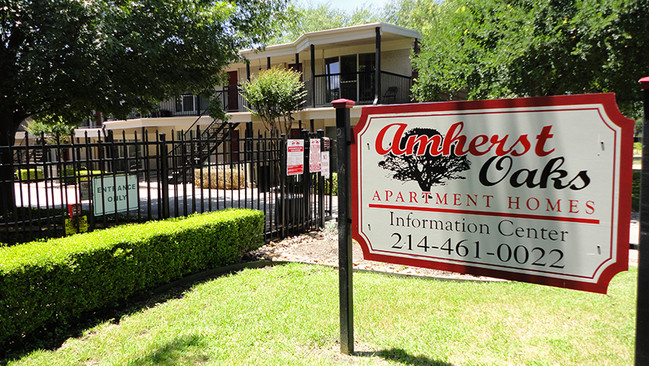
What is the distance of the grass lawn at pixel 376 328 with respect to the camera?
10.3 feet

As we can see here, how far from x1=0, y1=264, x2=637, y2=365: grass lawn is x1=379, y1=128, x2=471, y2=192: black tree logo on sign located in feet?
4.42

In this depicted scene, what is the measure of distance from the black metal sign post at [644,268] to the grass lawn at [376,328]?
0.94 meters

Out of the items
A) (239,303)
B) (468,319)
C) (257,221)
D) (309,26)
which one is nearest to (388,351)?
(468,319)

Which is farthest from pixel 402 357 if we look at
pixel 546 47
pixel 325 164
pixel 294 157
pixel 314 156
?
pixel 546 47

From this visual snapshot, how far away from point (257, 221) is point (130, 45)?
4.97 meters

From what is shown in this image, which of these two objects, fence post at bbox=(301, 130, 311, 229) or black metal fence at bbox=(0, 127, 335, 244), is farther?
fence post at bbox=(301, 130, 311, 229)

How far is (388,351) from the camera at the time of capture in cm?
323

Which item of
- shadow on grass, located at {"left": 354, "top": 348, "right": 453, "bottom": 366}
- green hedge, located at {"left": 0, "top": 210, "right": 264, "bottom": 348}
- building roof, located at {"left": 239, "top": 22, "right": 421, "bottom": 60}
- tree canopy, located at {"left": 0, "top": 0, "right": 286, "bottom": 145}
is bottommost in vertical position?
shadow on grass, located at {"left": 354, "top": 348, "right": 453, "bottom": 366}

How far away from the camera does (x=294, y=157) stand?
7.61m

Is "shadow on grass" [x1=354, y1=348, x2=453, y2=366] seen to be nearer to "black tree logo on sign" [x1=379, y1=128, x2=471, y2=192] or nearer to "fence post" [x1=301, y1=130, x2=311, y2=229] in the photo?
"black tree logo on sign" [x1=379, y1=128, x2=471, y2=192]

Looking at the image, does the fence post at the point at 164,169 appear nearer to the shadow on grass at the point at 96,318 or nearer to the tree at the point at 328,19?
the shadow on grass at the point at 96,318

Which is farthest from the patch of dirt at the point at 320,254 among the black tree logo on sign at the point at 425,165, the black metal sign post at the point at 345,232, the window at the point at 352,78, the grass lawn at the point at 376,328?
the window at the point at 352,78

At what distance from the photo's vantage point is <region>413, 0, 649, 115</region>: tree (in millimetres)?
8875

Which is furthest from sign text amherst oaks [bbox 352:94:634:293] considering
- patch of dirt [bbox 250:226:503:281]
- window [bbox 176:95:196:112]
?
window [bbox 176:95:196:112]
